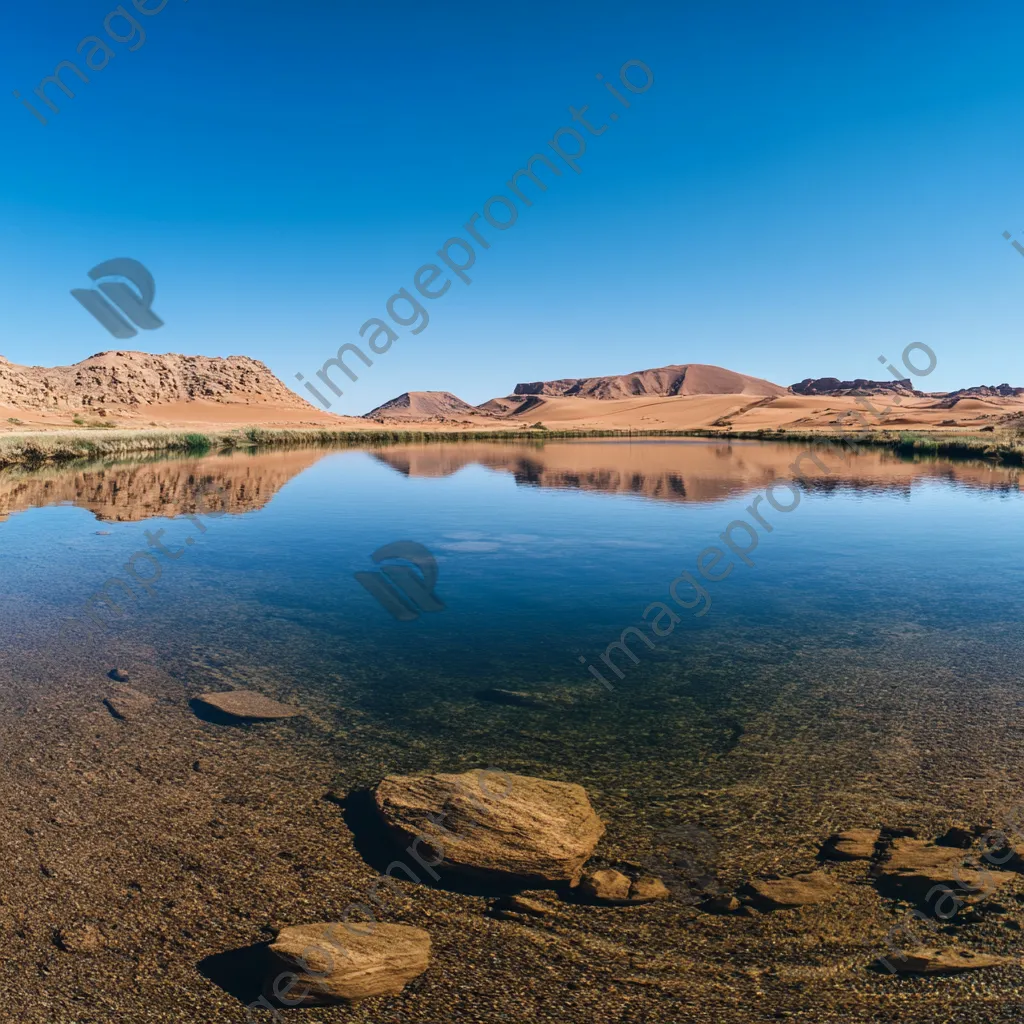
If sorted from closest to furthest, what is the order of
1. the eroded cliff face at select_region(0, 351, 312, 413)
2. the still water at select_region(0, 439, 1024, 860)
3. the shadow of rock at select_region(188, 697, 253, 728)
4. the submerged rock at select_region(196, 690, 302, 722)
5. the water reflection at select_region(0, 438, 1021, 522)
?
the still water at select_region(0, 439, 1024, 860)
the shadow of rock at select_region(188, 697, 253, 728)
the submerged rock at select_region(196, 690, 302, 722)
the water reflection at select_region(0, 438, 1021, 522)
the eroded cliff face at select_region(0, 351, 312, 413)

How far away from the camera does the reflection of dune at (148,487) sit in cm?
2532

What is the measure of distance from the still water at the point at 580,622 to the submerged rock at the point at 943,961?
1550mm

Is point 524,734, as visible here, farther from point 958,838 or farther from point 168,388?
point 168,388

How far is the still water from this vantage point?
7.71 meters

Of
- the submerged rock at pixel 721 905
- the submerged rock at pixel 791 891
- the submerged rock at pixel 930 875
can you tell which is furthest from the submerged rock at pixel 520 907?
the submerged rock at pixel 930 875

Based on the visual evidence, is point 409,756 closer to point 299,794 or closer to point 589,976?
point 299,794

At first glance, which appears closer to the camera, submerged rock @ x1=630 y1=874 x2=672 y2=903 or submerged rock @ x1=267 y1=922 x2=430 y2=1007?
submerged rock @ x1=267 y1=922 x2=430 y2=1007

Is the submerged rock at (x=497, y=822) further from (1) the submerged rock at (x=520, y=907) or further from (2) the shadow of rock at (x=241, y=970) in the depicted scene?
(2) the shadow of rock at (x=241, y=970)

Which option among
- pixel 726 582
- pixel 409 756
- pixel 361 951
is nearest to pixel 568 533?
pixel 726 582

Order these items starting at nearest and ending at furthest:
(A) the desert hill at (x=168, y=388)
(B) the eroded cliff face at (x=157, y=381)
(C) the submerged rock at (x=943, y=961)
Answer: (C) the submerged rock at (x=943, y=961) → (A) the desert hill at (x=168, y=388) → (B) the eroded cliff face at (x=157, y=381)

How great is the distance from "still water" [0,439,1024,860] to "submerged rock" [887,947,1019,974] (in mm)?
1550

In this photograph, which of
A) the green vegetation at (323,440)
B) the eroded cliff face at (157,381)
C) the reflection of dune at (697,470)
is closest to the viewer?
the reflection of dune at (697,470)

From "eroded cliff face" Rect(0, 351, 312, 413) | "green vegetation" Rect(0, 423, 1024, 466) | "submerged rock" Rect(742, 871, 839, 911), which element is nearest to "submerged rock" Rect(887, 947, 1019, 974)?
"submerged rock" Rect(742, 871, 839, 911)

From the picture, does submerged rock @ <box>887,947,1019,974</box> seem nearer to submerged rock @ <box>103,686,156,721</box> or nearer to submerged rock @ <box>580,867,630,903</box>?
submerged rock @ <box>580,867,630,903</box>
